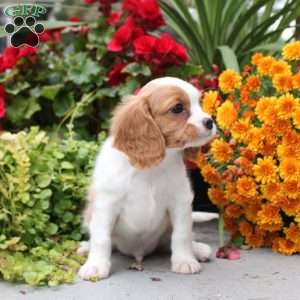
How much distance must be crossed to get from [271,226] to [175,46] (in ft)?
4.01

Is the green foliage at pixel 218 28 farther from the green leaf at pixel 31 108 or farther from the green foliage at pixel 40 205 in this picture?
the green foliage at pixel 40 205

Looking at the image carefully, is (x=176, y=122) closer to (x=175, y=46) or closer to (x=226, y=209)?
(x=226, y=209)

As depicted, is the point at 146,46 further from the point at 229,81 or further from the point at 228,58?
the point at 229,81

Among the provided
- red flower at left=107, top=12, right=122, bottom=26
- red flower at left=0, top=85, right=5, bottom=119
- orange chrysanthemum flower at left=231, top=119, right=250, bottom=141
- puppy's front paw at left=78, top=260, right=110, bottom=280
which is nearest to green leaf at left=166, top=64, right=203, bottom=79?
red flower at left=107, top=12, right=122, bottom=26

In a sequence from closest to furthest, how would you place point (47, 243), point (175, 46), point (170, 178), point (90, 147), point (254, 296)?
point (254, 296) < point (170, 178) < point (47, 243) < point (90, 147) < point (175, 46)

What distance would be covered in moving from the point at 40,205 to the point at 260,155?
3.27 feet

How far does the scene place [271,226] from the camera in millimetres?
2762

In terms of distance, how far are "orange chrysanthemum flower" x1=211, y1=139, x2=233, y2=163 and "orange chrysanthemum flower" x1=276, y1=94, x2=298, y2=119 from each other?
0.98 feet

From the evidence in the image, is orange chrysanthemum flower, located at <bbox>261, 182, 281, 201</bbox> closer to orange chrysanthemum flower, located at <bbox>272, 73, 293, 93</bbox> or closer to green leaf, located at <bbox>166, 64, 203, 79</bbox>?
orange chrysanthemum flower, located at <bbox>272, 73, 293, 93</bbox>

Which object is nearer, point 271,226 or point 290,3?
point 271,226

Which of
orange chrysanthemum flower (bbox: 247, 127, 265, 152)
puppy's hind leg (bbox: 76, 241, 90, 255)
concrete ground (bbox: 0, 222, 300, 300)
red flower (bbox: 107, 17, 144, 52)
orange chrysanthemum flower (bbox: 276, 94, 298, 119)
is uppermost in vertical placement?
red flower (bbox: 107, 17, 144, 52)

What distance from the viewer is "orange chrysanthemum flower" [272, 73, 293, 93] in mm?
2699

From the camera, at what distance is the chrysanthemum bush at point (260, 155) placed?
2646 millimetres

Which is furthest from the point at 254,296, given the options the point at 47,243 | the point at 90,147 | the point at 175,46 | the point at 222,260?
the point at 175,46
